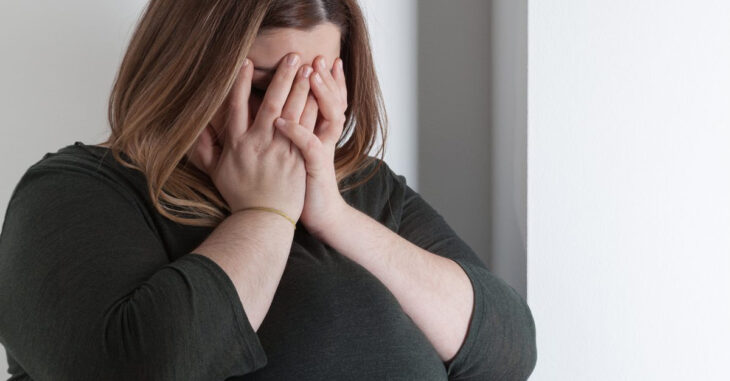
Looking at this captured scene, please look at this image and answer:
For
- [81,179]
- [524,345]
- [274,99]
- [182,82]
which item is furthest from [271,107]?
[524,345]

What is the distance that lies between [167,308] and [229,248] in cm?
11

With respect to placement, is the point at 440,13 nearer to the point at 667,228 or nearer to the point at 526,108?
the point at 526,108

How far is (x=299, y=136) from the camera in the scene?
103 centimetres

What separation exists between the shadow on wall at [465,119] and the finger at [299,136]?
0.60 meters

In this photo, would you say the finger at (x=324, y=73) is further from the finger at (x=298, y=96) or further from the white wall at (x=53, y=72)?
the white wall at (x=53, y=72)

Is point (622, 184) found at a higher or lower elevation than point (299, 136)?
lower

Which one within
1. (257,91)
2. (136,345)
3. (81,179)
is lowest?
(136,345)

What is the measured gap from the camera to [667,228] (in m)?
1.26

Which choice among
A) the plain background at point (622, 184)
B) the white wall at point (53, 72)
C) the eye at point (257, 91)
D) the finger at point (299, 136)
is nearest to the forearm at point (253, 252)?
the finger at point (299, 136)

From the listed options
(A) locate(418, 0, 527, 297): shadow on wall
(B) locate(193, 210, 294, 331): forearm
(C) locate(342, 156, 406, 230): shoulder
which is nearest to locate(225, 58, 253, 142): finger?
(B) locate(193, 210, 294, 331): forearm

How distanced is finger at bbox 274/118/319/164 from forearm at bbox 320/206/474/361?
0.34ft

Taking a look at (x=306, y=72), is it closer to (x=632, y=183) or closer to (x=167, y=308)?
(x=167, y=308)

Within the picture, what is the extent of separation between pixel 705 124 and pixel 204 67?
77cm

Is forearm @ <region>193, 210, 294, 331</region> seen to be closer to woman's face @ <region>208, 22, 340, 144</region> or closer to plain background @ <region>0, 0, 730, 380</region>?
woman's face @ <region>208, 22, 340, 144</region>
